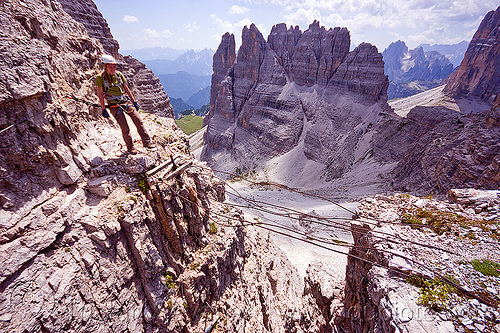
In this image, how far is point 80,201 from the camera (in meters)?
7.09

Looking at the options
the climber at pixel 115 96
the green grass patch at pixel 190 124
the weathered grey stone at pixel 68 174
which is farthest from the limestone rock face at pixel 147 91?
the green grass patch at pixel 190 124

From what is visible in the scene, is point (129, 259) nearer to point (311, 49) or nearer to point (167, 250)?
point (167, 250)

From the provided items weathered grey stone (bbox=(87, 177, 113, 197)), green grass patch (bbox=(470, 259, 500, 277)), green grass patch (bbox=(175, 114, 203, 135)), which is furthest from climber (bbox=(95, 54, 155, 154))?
green grass patch (bbox=(175, 114, 203, 135))

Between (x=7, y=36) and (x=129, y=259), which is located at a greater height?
(x=7, y=36)

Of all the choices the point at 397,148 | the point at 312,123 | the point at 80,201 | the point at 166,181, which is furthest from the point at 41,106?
the point at 312,123

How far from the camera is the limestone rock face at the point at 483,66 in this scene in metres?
95.2

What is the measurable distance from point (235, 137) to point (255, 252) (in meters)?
72.6

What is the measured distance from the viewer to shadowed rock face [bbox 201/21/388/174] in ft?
206

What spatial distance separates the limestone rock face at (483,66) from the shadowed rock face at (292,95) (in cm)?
7567

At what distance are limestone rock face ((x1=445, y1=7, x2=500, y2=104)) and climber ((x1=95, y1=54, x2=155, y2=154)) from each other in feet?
450

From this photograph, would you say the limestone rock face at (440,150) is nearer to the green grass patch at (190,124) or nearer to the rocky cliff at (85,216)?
the rocky cliff at (85,216)

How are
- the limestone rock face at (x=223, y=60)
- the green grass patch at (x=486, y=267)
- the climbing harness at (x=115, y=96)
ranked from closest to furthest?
the green grass patch at (x=486, y=267) < the climbing harness at (x=115, y=96) < the limestone rock face at (x=223, y=60)

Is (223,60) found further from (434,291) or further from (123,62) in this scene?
(434,291)

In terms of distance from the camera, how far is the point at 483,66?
98.8 meters
